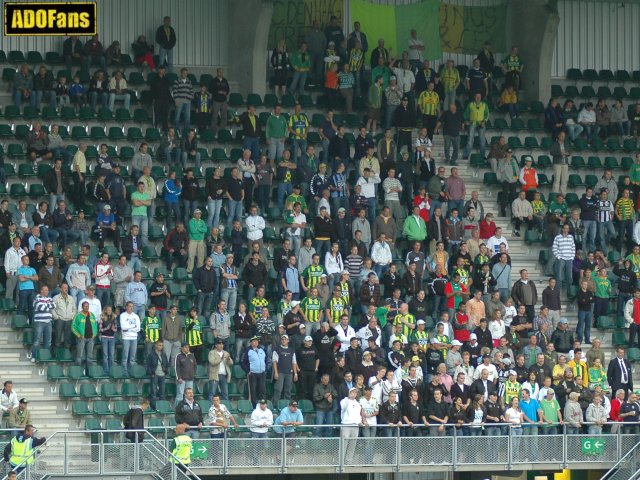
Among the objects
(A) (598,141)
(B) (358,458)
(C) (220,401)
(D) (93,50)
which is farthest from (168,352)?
(A) (598,141)

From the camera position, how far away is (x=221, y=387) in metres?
28.7

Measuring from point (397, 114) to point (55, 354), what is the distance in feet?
33.7

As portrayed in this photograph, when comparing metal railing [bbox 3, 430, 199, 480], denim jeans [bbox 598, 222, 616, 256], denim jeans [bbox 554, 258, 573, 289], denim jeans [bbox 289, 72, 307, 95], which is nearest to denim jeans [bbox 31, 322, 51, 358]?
metal railing [bbox 3, 430, 199, 480]

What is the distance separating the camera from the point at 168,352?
94.1 ft

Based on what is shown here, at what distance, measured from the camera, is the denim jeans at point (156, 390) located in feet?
92.6

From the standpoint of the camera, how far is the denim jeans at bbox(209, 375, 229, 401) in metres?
28.5

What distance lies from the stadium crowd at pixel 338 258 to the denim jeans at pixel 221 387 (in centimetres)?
2

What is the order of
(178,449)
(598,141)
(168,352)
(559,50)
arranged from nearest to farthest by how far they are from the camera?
(178,449), (168,352), (598,141), (559,50)

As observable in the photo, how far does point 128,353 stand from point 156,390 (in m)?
0.86

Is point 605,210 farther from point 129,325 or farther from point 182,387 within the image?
point 129,325

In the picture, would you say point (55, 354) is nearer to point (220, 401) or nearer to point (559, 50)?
point (220, 401)

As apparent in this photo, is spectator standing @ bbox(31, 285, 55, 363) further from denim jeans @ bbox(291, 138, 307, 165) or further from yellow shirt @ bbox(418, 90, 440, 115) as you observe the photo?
yellow shirt @ bbox(418, 90, 440, 115)

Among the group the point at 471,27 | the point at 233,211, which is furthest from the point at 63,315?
the point at 471,27

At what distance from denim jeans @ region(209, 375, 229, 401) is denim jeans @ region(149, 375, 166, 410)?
83cm
